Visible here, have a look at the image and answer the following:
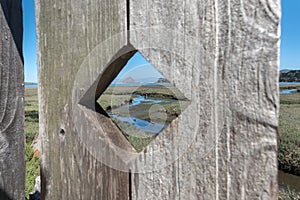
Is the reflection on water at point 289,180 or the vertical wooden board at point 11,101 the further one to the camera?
the reflection on water at point 289,180

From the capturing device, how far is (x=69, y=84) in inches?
21.6

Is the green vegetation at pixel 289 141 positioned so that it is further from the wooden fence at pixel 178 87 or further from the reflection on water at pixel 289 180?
the wooden fence at pixel 178 87

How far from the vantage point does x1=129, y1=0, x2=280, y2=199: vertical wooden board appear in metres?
0.38

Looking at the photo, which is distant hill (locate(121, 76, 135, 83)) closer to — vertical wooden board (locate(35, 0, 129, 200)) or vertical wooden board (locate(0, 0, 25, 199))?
vertical wooden board (locate(35, 0, 129, 200))

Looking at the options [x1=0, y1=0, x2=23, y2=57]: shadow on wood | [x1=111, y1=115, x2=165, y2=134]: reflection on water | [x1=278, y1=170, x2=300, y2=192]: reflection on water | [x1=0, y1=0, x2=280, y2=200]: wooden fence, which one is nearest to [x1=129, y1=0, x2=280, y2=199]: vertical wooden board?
[x1=0, y1=0, x2=280, y2=200]: wooden fence

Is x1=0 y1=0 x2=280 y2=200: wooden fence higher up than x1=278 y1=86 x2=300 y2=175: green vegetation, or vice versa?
x1=0 y1=0 x2=280 y2=200: wooden fence

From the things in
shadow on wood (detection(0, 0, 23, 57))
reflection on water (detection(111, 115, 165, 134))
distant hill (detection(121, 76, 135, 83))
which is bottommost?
reflection on water (detection(111, 115, 165, 134))

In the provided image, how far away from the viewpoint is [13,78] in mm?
666

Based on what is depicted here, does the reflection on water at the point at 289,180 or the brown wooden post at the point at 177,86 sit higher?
the brown wooden post at the point at 177,86

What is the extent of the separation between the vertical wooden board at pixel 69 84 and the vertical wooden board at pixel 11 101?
0.42 ft

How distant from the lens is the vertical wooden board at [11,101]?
65 cm

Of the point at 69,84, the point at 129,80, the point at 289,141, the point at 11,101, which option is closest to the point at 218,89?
the point at 129,80

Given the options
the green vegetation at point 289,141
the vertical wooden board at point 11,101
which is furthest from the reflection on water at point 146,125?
the green vegetation at point 289,141

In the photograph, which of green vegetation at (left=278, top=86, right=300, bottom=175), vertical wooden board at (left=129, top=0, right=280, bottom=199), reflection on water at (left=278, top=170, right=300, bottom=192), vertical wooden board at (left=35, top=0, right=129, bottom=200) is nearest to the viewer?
vertical wooden board at (left=129, top=0, right=280, bottom=199)
